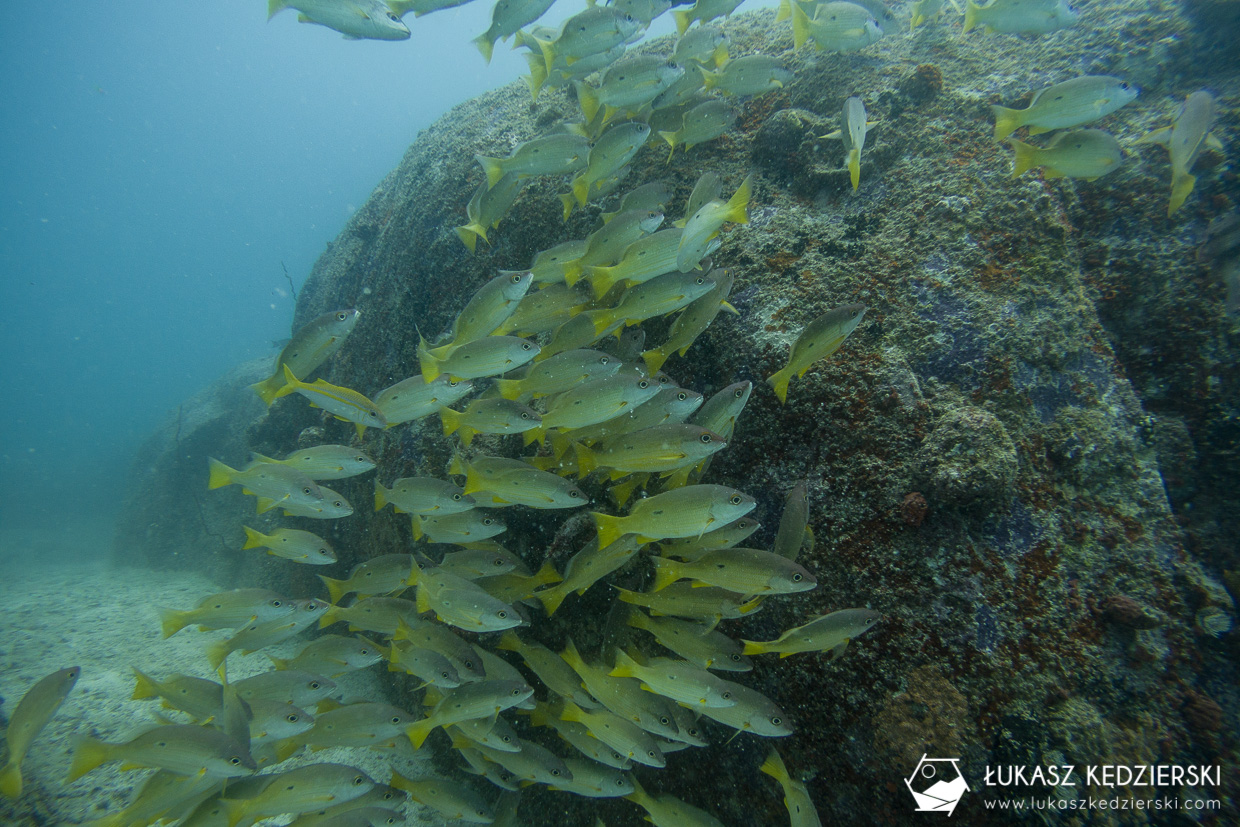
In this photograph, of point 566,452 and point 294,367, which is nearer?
point 566,452

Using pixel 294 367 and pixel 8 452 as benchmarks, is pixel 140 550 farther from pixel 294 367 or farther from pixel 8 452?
pixel 8 452

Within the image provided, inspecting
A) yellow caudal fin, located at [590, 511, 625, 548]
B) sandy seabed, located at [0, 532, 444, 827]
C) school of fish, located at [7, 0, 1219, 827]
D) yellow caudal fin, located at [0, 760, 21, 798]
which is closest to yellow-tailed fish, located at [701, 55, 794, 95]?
school of fish, located at [7, 0, 1219, 827]

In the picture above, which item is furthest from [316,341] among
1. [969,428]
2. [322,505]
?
[969,428]

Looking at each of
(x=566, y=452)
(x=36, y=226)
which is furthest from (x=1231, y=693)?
(x=36, y=226)

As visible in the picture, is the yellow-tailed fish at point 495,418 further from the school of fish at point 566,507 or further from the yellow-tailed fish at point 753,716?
the yellow-tailed fish at point 753,716

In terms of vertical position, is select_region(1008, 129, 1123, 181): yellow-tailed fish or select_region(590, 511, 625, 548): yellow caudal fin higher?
select_region(1008, 129, 1123, 181): yellow-tailed fish

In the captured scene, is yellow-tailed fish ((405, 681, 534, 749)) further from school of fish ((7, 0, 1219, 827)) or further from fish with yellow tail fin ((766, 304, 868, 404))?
fish with yellow tail fin ((766, 304, 868, 404))

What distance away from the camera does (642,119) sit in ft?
13.2

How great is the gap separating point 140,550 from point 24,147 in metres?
184

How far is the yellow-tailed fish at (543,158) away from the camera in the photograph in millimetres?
3377

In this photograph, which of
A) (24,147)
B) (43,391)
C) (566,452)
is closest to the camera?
(566,452)

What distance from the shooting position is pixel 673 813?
2750 millimetres

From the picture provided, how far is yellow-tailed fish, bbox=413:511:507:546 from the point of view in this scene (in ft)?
10.4

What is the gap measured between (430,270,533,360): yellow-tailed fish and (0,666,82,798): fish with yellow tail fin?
140 inches
